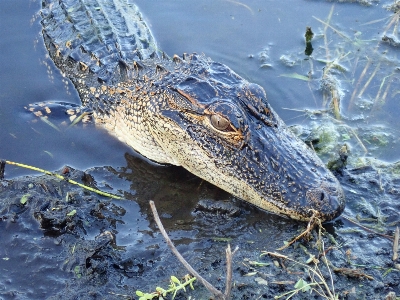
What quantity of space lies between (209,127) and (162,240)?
1.07 metres

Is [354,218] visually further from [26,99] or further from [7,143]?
[26,99]

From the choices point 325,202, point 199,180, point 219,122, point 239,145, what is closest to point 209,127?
point 219,122

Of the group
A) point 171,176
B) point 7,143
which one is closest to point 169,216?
point 171,176

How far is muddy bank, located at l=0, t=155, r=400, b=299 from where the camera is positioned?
10.8 ft

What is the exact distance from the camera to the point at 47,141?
493 cm

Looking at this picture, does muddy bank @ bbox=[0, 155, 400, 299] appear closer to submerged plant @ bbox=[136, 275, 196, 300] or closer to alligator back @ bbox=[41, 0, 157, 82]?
submerged plant @ bbox=[136, 275, 196, 300]

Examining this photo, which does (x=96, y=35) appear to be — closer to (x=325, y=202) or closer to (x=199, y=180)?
(x=199, y=180)

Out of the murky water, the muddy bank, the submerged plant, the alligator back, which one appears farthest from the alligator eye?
the alligator back

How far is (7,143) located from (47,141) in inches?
15.8

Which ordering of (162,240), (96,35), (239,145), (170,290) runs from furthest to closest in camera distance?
(96,35) → (239,145) → (162,240) → (170,290)

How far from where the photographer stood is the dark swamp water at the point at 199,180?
338 cm

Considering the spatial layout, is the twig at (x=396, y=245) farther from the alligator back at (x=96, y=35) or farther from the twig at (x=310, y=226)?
the alligator back at (x=96, y=35)

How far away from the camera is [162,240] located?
3766mm

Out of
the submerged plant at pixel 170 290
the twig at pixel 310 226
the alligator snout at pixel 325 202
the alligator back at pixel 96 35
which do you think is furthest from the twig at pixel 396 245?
the alligator back at pixel 96 35
